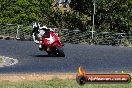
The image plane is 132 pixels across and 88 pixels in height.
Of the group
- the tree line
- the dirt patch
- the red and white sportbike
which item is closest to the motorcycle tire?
the red and white sportbike

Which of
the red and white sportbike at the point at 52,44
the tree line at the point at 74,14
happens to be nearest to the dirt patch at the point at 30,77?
the red and white sportbike at the point at 52,44

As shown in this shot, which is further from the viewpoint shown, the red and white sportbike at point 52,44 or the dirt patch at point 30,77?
the red and white sportbike at point 52,44

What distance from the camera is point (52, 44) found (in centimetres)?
2275

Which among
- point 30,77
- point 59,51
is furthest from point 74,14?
point 30,77

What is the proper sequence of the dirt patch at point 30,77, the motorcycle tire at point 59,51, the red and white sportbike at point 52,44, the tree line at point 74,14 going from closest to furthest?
the dirt patch at point 30,77 < the red and white sportbike at point 52,44 < the motorcycle tire at point 59,51 < the tree line at point 74,14

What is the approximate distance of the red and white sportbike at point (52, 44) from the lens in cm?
2273

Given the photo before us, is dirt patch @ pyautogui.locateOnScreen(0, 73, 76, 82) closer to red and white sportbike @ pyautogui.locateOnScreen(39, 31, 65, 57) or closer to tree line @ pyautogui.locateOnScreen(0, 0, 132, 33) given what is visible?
red and white sportbike @ pyautogui.locateOnScreen(39, 31, 65, 57)

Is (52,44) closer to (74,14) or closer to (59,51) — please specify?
(59,51)

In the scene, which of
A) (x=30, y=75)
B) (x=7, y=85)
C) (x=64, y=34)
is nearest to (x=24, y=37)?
(x=64, y=34)

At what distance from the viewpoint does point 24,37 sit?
39.3 m

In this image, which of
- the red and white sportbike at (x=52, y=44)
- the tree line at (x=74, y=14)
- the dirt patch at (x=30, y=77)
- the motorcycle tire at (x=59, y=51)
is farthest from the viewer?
the tree line at (x=74, y=14)

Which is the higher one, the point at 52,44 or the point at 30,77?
the point at 30,77

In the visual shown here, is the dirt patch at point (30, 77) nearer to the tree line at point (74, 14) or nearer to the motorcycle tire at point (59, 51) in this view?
the motorcycle tire at point (59, 51)

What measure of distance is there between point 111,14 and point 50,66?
70.1 feet
